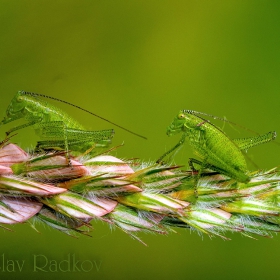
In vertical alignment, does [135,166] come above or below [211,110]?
below

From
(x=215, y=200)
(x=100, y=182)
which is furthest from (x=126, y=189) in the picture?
Result: (x=215, y=200)

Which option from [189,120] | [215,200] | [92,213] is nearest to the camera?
[92,213]

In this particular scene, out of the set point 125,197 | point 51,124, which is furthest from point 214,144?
point 51,124

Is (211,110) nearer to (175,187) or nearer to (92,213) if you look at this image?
(175,187)

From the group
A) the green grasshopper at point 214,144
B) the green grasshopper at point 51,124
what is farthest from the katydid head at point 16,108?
the green grasshopper at point 214,144

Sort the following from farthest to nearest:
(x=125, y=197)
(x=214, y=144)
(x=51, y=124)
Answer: (x=51, y=124), (x=214, y=144), (x=125, y=197)

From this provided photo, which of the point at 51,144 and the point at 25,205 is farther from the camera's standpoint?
the point at 51,144

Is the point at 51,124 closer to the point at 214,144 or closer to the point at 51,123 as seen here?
the point at 51,123
